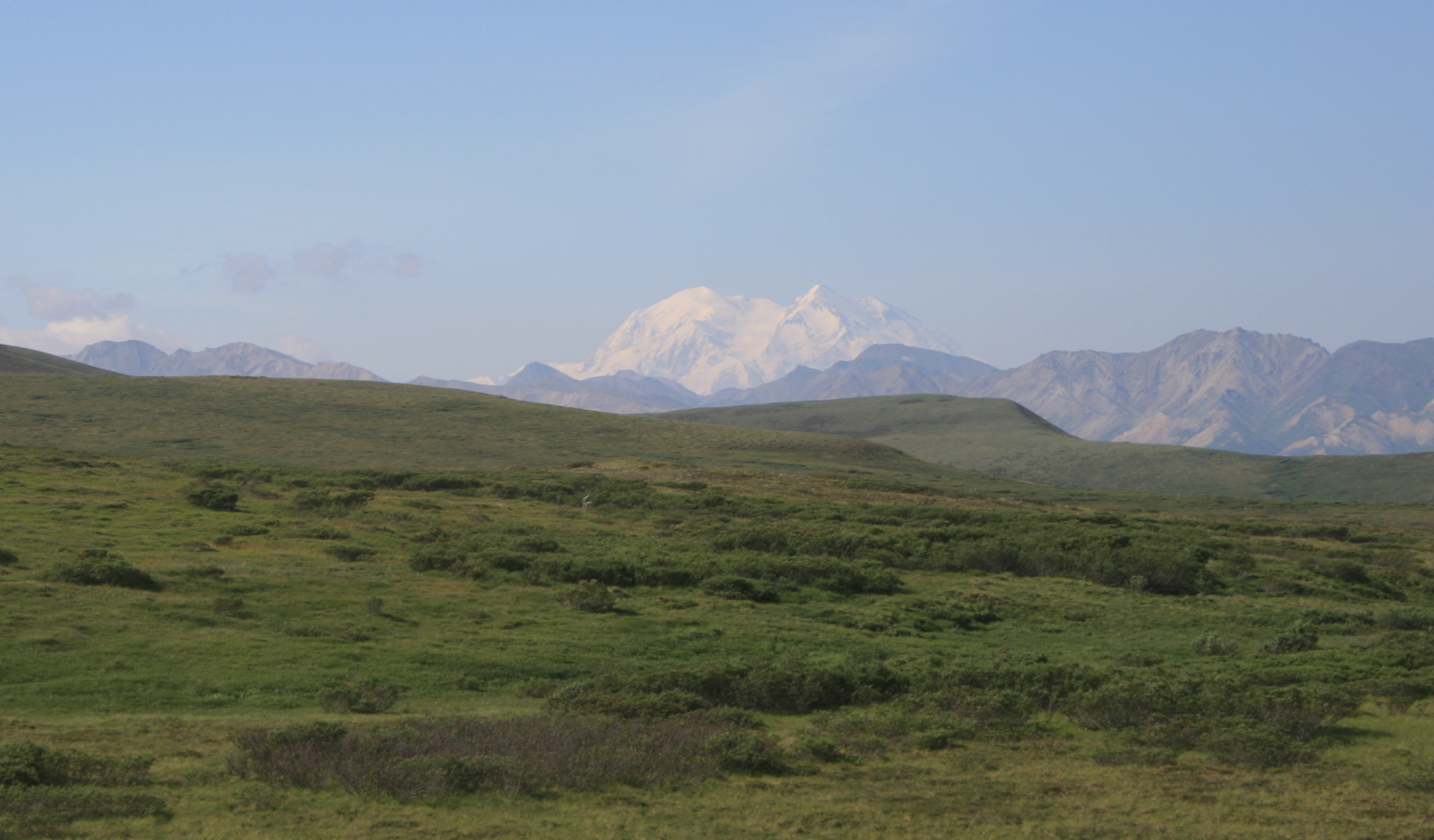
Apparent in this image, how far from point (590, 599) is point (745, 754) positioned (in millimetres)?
14780

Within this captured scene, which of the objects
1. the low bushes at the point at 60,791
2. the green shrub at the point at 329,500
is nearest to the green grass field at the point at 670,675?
the low bushes at the point at 60,791

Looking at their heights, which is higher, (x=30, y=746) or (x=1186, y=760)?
(x=30, y=746)

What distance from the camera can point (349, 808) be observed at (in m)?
13.5

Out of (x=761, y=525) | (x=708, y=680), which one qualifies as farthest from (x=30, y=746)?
(x=761, y=525)

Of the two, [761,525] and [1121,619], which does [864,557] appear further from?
[1121,619]

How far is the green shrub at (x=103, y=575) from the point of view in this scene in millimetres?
26016

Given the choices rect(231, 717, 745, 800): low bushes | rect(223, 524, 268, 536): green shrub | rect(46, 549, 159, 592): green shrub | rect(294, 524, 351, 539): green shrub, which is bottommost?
rect(231, 717, 745, 800): low bushes

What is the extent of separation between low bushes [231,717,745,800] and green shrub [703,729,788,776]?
17mm

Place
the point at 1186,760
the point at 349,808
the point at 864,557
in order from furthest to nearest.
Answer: the point at 864,557, the point at 1186,760, the point at 349,808

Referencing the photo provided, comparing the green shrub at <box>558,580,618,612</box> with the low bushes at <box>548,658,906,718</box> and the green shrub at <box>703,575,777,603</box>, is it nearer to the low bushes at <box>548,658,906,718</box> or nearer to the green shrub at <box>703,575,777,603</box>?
Result: the green shrub at <box>703,575,777,603</box>

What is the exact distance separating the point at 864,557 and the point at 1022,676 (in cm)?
2241

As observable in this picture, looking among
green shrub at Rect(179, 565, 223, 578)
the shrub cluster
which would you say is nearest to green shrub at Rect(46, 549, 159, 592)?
green shrub at Rect(179, 565, 223, 578)

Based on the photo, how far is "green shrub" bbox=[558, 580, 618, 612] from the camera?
30.2m

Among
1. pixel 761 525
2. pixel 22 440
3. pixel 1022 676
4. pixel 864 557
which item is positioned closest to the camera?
pixel 1022 676
